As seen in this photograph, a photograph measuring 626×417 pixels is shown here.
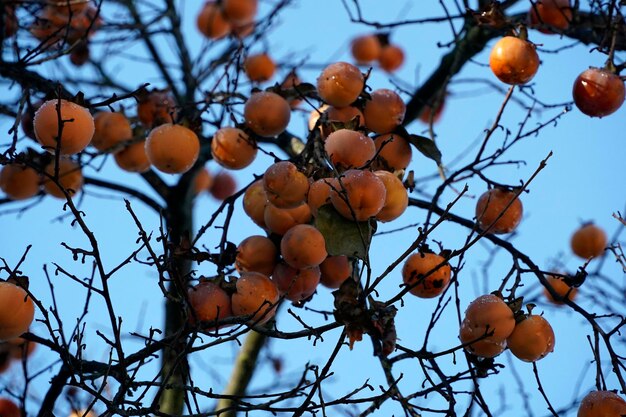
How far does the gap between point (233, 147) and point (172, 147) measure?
224 millimetres

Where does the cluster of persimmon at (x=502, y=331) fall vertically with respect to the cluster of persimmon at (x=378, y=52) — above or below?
below

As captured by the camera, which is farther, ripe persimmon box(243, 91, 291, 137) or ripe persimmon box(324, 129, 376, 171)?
ripe persimmon box(243, 91, 291, 137)

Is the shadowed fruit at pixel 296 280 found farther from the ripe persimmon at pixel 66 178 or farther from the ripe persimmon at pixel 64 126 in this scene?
the ripe persimmon at pixel 66 178

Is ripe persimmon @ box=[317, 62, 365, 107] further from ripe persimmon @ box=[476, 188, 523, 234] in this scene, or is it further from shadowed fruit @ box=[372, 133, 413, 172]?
ripe persimmon @ box=[476, 188, 523, 234]

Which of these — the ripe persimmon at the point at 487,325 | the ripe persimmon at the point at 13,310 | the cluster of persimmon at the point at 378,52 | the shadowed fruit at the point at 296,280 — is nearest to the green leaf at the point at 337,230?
the shadowed fruit at the point at 296,280

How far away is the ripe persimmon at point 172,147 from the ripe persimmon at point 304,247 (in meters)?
0.63

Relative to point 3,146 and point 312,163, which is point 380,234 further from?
point 3,146

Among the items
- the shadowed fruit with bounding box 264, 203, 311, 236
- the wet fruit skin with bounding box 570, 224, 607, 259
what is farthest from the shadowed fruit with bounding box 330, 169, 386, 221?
the wet fruit skin with bounding box 570, 224, 607, 259

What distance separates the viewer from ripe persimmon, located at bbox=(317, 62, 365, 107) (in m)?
2.94

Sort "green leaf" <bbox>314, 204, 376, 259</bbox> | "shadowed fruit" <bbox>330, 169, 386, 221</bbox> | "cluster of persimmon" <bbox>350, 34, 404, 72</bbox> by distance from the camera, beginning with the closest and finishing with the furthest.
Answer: "shadowed fruit" <bbox>330, 169, 386, 221</bbox> < "green leaf" <bbox>314, 204, 376, 259</bbox> < "cluster of persimmon" <bbox>350, 34, 404, 72</bbox>

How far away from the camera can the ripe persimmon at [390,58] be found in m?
6.54

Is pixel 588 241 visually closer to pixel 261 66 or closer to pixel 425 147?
pixel 261 66

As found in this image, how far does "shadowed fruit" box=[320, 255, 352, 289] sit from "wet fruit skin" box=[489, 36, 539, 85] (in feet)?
2.82

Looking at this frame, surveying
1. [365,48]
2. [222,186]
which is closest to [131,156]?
[222,186]
